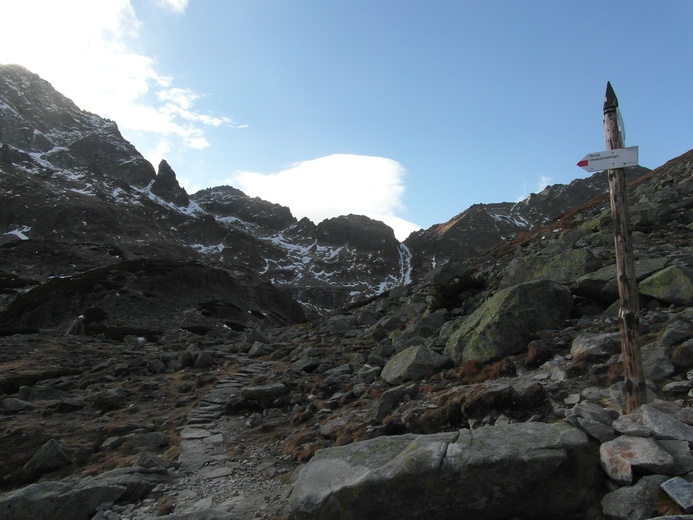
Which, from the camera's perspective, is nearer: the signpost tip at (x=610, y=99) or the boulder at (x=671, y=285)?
the signpost tip at (x=610, y=99)

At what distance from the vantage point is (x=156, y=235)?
16475 cm

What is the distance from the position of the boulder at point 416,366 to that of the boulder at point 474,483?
7493 mm

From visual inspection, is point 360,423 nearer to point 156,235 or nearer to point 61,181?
point 156,235

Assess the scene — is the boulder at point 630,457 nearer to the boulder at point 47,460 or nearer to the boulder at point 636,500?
the boulder at point 636,500

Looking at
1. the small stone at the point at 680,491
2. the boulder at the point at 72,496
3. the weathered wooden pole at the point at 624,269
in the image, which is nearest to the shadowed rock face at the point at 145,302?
the boulder at the point at 72,496

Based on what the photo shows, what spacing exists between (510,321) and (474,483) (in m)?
8.19

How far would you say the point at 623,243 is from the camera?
9.23m

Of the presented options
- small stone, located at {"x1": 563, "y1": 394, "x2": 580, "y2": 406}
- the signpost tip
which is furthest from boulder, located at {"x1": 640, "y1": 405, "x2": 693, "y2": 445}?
the signpost tip

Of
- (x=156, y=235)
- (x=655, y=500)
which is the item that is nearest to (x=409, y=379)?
(x=655, y=500)

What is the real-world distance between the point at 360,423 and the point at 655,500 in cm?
719

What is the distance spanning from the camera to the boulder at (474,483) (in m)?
6.59

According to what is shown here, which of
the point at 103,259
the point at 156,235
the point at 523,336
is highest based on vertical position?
the point at 156,235

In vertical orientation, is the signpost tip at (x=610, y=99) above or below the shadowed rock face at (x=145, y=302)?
above

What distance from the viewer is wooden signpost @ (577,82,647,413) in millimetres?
8398
